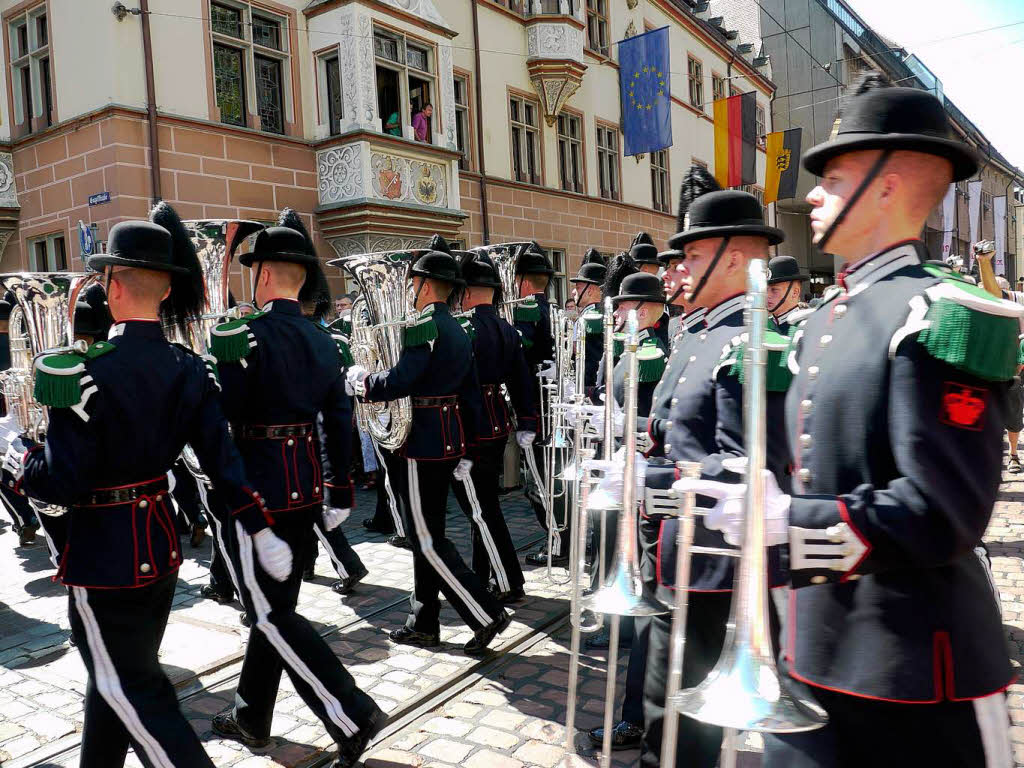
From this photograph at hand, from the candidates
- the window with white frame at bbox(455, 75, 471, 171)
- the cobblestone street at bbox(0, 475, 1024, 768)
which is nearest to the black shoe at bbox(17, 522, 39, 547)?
the cobblestone street at bbox(0, 475, 1024, 768)

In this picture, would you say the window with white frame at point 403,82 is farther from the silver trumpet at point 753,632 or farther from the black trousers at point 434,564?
the silver trumpet at point 753,632

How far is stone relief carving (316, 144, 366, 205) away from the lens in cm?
1300

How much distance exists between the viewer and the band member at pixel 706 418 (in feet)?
9.23

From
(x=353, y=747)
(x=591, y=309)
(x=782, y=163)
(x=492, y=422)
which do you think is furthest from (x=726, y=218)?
(x=782, y=163)

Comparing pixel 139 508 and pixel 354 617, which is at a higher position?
pixel 139 508

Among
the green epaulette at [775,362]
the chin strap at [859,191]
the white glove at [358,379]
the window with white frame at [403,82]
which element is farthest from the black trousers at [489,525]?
the window with white frame at [403,82]

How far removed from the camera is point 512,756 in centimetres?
363

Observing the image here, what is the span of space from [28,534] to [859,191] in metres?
7.60

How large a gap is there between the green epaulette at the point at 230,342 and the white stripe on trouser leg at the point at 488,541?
2.17 m

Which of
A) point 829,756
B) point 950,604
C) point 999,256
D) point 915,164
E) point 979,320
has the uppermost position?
point 999,256

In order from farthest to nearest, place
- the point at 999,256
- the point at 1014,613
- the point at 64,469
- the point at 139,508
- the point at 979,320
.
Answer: the point at 999,256
the point at 1014,613
the point at 139,508
the point at 64,469
the point at 979,320

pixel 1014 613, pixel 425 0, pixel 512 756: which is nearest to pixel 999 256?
pixel 425 0

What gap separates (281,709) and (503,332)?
3.12m

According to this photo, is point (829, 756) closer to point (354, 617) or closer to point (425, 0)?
point (354, 617)
